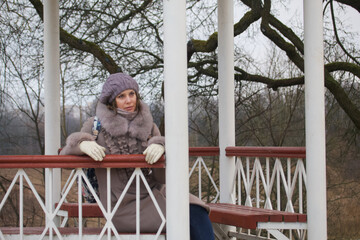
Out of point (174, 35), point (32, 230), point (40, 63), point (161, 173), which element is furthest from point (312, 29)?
point (40, 63)

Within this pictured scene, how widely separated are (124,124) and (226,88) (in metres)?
2.06

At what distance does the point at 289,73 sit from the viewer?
10586 mm

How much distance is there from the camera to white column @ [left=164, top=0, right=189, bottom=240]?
3609 mm

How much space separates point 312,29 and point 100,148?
1.85 meters

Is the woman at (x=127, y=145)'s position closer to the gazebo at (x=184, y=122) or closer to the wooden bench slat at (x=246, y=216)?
the gazebo at (x=184, y=122)

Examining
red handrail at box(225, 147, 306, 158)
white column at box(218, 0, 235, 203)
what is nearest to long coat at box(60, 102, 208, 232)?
red handrail at box(225, 147, 306, 158)

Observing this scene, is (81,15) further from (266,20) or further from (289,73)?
(289,73)

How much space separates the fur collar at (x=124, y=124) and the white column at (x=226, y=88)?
1883 mm

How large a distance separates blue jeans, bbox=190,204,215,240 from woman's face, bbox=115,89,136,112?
2.82 feet

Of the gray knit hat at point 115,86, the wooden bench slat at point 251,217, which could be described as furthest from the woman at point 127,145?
the wooden bench slat at point 251,217

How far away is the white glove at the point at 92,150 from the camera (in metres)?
3.63

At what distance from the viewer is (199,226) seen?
12.7ft

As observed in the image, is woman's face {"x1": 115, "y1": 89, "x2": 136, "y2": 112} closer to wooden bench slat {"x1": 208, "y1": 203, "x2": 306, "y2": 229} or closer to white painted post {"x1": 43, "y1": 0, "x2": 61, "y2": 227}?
wooden bench slat {"x1": 208, "y1": 203, "x2": 306, "y2": 229}

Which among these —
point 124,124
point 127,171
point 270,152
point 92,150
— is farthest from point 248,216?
point 92,150
